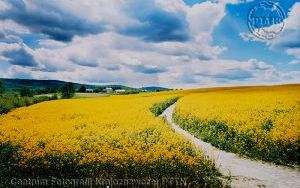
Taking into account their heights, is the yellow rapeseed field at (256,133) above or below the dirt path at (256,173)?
above

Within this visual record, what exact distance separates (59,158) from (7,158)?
7.37 feet

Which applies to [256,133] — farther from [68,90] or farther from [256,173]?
[68,90]

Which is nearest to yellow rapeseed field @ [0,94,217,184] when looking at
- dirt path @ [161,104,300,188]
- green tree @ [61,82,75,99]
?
dirt path @ [161,104,300,188]

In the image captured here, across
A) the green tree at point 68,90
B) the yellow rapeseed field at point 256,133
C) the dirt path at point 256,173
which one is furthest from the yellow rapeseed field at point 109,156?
the green tree at point 68,90

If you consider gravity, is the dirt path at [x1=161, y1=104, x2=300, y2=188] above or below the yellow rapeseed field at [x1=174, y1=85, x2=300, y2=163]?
below

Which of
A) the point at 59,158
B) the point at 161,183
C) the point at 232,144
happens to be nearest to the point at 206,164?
the point at 161,183

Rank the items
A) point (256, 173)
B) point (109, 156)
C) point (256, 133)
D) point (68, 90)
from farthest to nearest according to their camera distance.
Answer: point (68, 90) < point (256, 133) < point (256, 173) < point (109, 156)

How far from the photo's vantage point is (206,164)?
11555mm

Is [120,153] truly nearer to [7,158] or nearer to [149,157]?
[149,157]

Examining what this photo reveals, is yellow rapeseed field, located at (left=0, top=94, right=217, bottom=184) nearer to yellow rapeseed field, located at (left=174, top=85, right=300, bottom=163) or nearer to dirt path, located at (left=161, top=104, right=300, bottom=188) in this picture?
dirt path, located at (left=161, top=104, right=300, bottom=188)

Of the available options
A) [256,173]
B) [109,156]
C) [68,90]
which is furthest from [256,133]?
[68,90]

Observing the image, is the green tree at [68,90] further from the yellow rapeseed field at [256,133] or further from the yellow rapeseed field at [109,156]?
the yellow rapeseed field at [109,156]

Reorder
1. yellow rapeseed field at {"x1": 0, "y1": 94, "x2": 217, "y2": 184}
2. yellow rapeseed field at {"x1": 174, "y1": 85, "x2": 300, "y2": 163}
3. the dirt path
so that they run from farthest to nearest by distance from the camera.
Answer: yellow rapeseed field at {"x1": 174, "y1": 85, "x2": 300, "y2": 163} < the dirt path < yellow rapeseed field at {"x1": 0, "y1": 94, "x2": 217, "y2": 184}

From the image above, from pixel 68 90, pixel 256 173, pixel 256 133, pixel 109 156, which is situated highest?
pixel 68 90
